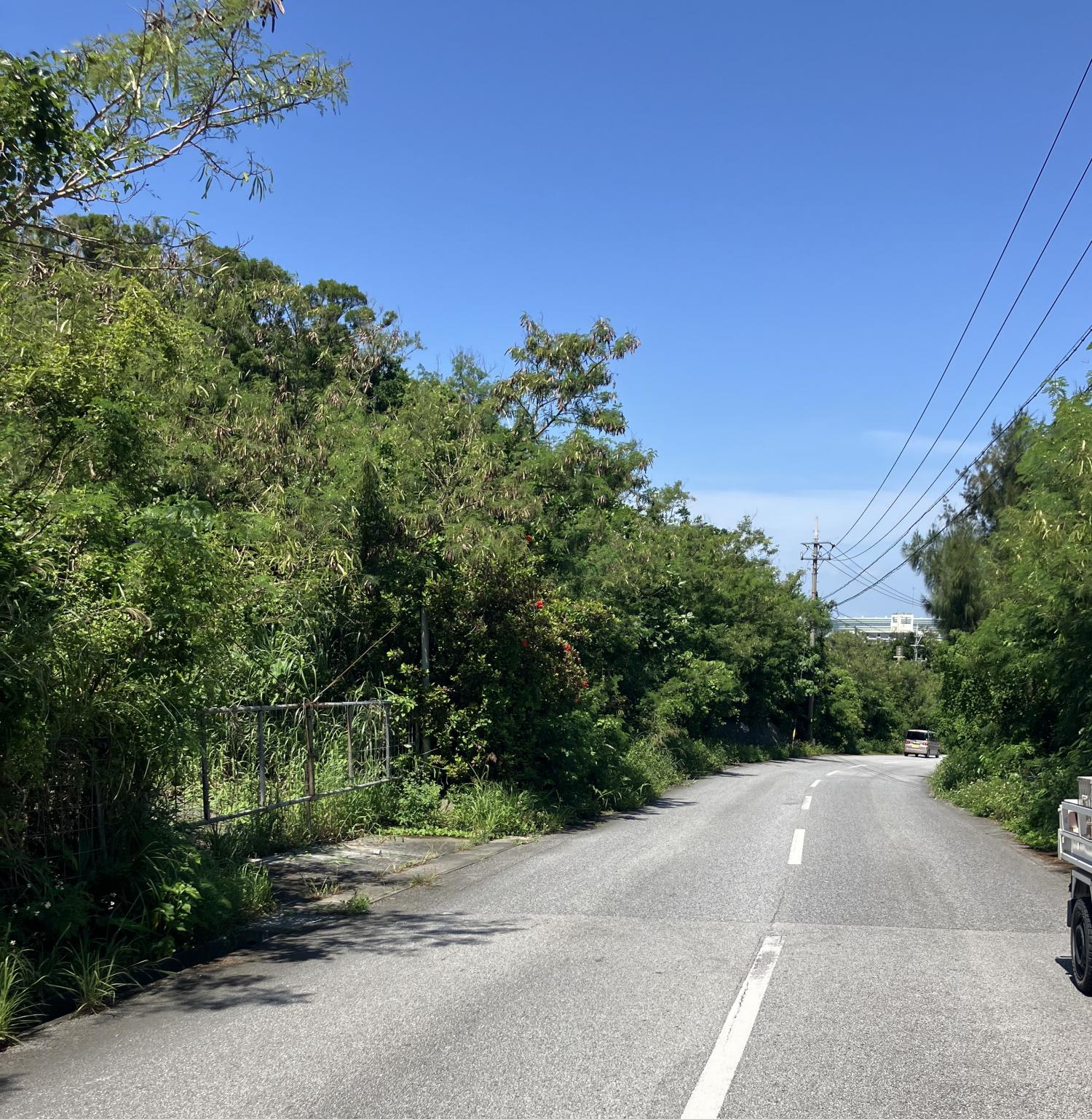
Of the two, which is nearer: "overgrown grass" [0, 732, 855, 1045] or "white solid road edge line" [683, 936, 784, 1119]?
"white solid road edge line" [683, 936, 784, 1119]

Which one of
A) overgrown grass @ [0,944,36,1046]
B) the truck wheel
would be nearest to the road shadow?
overgrown grass @ [0,944,36,1046]

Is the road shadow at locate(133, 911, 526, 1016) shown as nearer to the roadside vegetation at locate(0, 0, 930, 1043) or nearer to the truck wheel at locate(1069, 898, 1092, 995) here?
the roadside vegetation at locate(0, 0, 930, 1043)

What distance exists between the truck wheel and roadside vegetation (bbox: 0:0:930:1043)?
6094 millimetres

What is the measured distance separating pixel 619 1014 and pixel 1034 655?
1183cm

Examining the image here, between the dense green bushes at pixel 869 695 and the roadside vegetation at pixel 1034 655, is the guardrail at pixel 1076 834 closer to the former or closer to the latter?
the roadside vegetation at pixel 1034 655

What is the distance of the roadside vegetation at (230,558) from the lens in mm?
6719

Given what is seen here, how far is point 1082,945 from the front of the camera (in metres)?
6.54

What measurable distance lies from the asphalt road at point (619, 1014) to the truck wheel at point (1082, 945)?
0.18 meters

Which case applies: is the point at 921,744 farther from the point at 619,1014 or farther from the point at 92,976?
the point at 92,976

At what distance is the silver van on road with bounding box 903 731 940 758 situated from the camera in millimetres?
62719

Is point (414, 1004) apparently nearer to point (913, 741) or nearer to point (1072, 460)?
point (1072, 460)

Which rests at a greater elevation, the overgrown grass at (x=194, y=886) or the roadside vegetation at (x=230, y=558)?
the roadside vegetation at (x=230, y=558)

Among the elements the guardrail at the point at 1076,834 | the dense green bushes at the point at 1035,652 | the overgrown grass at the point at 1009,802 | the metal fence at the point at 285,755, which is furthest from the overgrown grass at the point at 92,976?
the overgrown grass at the point at 1009,802

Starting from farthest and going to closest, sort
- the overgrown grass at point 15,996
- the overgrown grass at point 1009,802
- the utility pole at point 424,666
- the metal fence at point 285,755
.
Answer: the utility pole at point 424,666, the overgrown grass at point 1009,802, the metal fence at point 285,755, the overgrown grass at point 15,996
